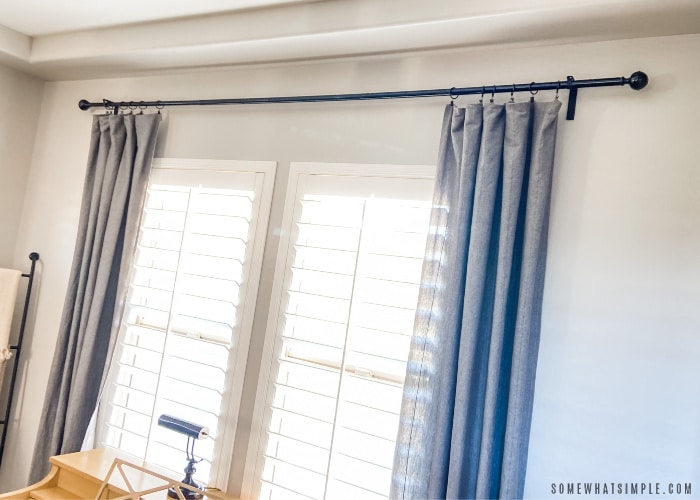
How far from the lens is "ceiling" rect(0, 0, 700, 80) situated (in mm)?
1598

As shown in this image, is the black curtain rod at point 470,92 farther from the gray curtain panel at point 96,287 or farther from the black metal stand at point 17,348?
the black metal stand at point 17,348

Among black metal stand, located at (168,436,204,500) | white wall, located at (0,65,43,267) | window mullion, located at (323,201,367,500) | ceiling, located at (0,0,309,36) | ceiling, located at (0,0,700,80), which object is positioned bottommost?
black metal stand, located at (168,436,204,500)

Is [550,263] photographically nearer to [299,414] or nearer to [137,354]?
[299,414]

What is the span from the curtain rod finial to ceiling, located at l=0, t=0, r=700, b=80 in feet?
0.44

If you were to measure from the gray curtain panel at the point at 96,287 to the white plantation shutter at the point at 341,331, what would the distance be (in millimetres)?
812

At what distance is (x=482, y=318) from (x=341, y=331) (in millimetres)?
553

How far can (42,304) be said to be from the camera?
285 centimetres

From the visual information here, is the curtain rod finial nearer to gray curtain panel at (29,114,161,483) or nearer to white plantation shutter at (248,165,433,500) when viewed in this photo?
white plantation shutter at (248,165,433,500)

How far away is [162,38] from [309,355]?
1.48m

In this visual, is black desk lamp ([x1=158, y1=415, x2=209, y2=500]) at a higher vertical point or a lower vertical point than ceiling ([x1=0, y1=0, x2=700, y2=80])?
lower

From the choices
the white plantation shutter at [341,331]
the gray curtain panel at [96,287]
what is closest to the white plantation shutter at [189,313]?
the gray curtain panel at [96,287]

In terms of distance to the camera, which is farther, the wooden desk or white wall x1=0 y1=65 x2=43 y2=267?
white wall x1=0 y1=65 x2=43 y2=267

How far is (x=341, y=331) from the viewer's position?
78.7 inches

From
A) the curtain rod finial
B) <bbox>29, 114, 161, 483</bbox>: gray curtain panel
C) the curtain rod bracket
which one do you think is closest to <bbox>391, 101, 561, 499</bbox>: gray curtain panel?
the curtain rod bracket
